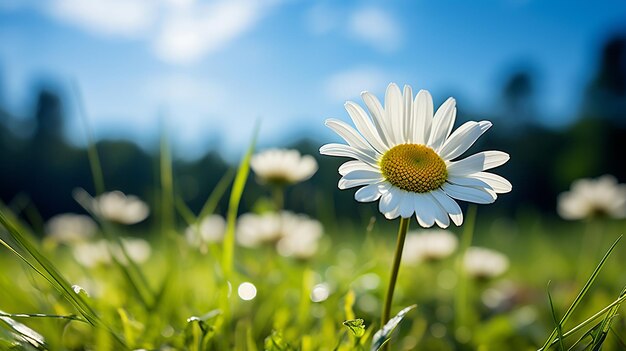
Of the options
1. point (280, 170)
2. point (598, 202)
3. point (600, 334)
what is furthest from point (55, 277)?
point (598, 202)

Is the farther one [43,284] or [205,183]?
[205,183]

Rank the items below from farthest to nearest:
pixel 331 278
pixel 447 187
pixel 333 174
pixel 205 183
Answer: pixel 205 183
pixel 333 174
pixel 331 278
pixel 447 187

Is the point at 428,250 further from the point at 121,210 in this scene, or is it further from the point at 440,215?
the point at 440,215

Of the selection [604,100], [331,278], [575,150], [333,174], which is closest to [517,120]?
[604,100]

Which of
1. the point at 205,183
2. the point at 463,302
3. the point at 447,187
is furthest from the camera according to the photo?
the point at 205,183

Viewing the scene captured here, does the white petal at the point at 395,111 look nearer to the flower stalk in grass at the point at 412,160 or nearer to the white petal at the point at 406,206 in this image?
the flower stalk in grass at the point at 412,160

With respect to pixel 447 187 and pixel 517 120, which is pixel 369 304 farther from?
pixel 517 120
